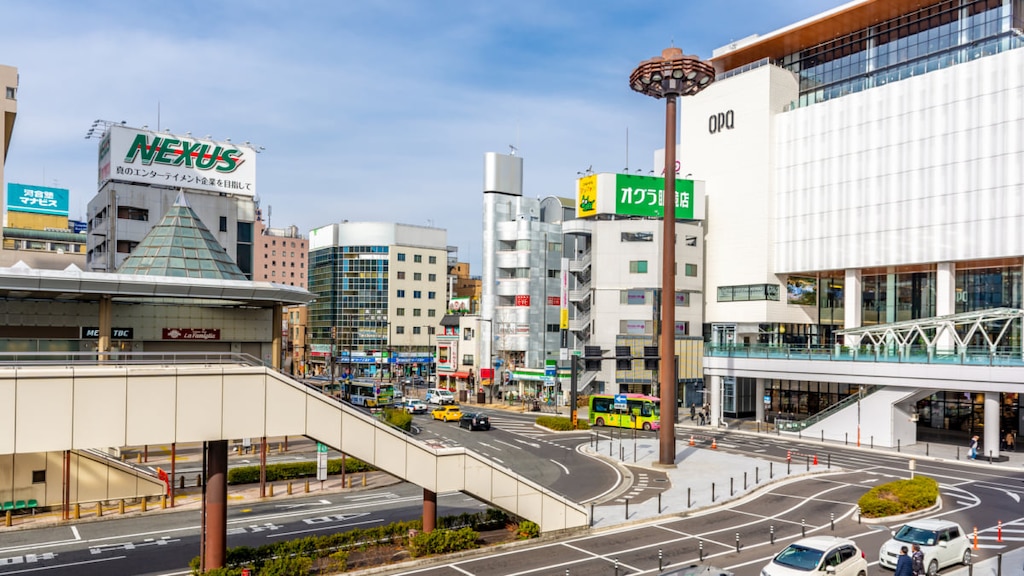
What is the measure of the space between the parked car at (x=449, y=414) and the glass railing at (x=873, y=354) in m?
25.0

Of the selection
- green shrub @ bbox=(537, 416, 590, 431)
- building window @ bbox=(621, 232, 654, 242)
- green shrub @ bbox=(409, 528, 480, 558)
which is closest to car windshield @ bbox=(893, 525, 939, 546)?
green shrub @ bbox=(409, 528, 480, 558)

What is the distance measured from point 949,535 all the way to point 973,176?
1902 inches

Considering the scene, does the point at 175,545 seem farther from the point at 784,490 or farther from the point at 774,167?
the point at 774,167

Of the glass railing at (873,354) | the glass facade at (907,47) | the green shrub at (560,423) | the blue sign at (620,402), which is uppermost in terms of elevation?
the glass facade at (907,47)

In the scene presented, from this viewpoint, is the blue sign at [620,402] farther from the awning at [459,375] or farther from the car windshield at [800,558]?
the car windshield at [800,558]

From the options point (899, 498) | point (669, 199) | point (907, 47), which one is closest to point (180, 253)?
point (669, 199)

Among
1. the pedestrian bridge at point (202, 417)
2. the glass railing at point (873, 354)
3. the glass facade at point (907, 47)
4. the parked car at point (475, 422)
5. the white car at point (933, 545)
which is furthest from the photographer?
the glass facade at point (907, 47)

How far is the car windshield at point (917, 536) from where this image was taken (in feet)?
84.4

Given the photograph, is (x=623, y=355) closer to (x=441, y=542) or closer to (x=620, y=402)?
(x=620, y=402)

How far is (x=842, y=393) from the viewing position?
258ft

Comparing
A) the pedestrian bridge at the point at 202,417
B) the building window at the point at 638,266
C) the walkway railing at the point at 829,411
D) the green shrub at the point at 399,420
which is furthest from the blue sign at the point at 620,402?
the pedestrian bridge at the point at 202,417

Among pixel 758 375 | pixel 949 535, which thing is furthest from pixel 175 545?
pixel 758 375

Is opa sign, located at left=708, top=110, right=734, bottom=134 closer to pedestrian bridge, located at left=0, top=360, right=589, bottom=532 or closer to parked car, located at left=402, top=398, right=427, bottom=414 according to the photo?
parked car, located at left=402, top=398, right=427, bottom=414

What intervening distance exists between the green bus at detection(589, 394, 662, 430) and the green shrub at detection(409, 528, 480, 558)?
130 ft
